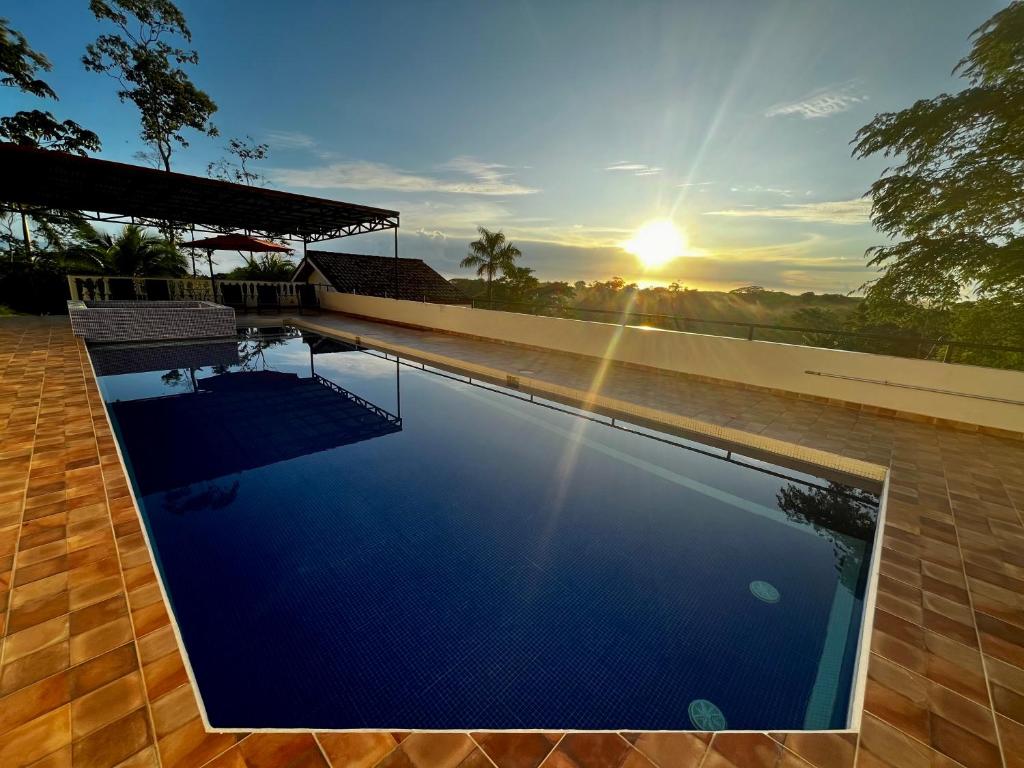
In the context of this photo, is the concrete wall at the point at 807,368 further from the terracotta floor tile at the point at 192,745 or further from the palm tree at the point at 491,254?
the palm tree at the point at 491,254

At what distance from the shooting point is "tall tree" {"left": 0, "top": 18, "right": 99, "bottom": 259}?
12.8 meters

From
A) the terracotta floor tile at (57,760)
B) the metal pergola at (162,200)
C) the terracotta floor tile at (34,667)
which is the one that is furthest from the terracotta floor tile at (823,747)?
the metal pergola at (162,200)

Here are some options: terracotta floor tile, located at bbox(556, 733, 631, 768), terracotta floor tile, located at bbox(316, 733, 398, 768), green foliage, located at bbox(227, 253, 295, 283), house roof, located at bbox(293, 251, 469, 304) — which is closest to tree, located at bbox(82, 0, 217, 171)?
green foliage, located at bbox(227, 253, 295, 283)

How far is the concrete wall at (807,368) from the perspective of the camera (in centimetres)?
483

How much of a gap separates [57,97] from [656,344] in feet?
72.9

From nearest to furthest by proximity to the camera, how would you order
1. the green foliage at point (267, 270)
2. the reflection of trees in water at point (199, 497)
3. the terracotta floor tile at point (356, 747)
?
1. the terracotta floor tile at point (356, 747)
2. the reflection of trees in water at point (199, 497)
3. the green foliage at point (267, 270)

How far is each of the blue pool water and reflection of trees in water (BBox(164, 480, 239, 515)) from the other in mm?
25

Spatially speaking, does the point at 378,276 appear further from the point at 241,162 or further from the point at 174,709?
the point at 174,709

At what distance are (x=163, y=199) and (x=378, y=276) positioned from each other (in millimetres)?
8818

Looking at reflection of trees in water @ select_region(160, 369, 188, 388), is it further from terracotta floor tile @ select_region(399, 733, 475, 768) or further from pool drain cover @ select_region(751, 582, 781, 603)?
pool drain cover @ select_region(751, 582, 781, 603)

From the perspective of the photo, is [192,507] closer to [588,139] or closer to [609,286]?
[588,139]

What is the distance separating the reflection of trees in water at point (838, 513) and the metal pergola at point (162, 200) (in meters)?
11.9

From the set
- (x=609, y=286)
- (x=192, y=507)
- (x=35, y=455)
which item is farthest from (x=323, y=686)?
(x=609, y=286)

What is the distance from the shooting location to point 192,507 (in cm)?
352
